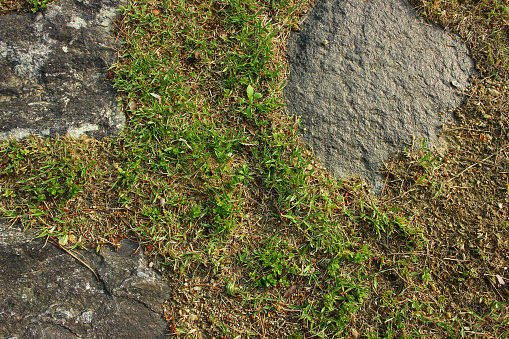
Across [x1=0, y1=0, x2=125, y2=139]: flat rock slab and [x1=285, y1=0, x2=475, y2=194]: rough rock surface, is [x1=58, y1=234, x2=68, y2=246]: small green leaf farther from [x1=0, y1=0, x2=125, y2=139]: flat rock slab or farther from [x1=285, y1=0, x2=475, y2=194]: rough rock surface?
[x1=285, y1=0, x2=475, y2=194]: rough rock surface

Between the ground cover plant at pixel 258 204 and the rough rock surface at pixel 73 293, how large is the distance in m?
0.11

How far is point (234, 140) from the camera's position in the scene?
2.71 m

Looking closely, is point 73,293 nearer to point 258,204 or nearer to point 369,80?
point 258,204

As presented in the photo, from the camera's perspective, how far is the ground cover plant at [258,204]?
8.23ft

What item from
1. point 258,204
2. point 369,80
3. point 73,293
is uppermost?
point 369,80

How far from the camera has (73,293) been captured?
2.36 meters

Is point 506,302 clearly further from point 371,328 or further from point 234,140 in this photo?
point 234,140

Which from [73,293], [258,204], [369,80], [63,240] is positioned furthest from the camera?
[369,80]

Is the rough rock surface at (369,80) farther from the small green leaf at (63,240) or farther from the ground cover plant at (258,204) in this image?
the small green leaf at (63,240)

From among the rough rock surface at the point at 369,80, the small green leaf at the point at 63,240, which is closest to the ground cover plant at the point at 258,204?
the small green leaf at the point at 63,240

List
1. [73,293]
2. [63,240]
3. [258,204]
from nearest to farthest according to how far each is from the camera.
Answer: [73,293] → [63,240] → [258,204]

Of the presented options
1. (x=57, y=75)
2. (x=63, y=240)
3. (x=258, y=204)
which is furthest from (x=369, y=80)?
(x=63, y=240)

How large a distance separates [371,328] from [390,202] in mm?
973

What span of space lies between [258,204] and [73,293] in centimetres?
148
